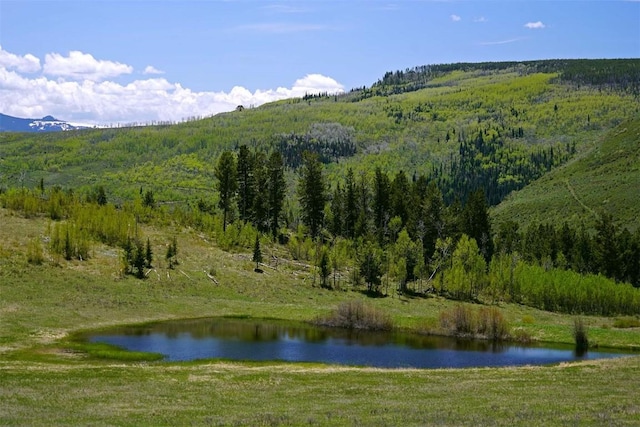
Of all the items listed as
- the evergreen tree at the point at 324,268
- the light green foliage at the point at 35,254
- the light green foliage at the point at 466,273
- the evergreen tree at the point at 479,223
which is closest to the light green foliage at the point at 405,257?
the light green foliage at the point at 466,273

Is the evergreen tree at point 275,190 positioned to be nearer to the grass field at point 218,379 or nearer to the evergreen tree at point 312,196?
the evergreen tree at point 312,196

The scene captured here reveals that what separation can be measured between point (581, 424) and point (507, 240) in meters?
119

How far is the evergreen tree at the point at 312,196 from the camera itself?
413 feet

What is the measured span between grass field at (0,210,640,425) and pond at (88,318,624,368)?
176 inches

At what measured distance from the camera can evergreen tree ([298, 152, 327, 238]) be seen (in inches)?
4956

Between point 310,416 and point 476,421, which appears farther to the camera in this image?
point 310,416

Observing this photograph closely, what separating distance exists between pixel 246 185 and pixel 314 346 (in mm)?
66031

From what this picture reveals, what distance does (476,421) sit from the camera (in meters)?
29.2

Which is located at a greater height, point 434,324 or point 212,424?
point 212,424

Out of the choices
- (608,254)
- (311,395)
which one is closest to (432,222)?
(608,254)

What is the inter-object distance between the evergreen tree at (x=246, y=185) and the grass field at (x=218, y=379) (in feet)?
119

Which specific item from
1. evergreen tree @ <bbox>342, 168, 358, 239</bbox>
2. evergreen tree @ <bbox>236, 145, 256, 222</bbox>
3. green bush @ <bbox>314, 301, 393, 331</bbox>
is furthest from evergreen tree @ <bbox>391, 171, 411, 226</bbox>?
green bush @ <bbox>314, 301, 393, 331</bbox>

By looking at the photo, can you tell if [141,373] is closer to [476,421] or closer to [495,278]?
[476,421]

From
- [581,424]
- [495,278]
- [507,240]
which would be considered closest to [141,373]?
[581,424]
